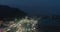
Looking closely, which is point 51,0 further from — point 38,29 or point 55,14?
point 38,29

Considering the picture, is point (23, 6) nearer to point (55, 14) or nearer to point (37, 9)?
point (37, 9)

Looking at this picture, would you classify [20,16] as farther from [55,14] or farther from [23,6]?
[55,14]

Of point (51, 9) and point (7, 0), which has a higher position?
point (7, 0)

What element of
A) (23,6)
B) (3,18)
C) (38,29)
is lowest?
(38,29)

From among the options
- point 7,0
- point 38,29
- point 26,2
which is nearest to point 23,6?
point 26,2

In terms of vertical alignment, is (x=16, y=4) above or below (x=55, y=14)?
above

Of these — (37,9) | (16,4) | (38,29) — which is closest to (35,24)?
(38,29)

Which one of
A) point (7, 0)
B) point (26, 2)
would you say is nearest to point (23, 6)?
point (26, 2)

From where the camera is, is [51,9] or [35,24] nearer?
[35,24]
